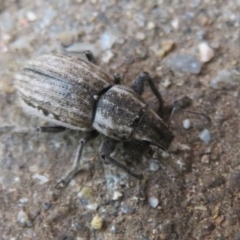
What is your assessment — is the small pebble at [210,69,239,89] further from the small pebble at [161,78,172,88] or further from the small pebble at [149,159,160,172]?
the small pebble at [149,159,160,172]

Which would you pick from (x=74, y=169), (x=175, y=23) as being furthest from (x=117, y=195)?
(x=175, y=23)

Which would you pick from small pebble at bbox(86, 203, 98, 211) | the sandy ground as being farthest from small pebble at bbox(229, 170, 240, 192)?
small pebble at bbox(86, 203, 98, 211)

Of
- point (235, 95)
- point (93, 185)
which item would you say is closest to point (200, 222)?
point (93, 185)

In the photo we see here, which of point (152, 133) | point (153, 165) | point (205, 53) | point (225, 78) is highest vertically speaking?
point (205, 53)

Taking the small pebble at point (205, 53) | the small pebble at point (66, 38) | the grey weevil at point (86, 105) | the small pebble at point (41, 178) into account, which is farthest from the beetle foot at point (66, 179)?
the small pebble at point (205, 53)

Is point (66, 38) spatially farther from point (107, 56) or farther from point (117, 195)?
point (117, 195)

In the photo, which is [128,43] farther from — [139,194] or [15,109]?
[139,194]
